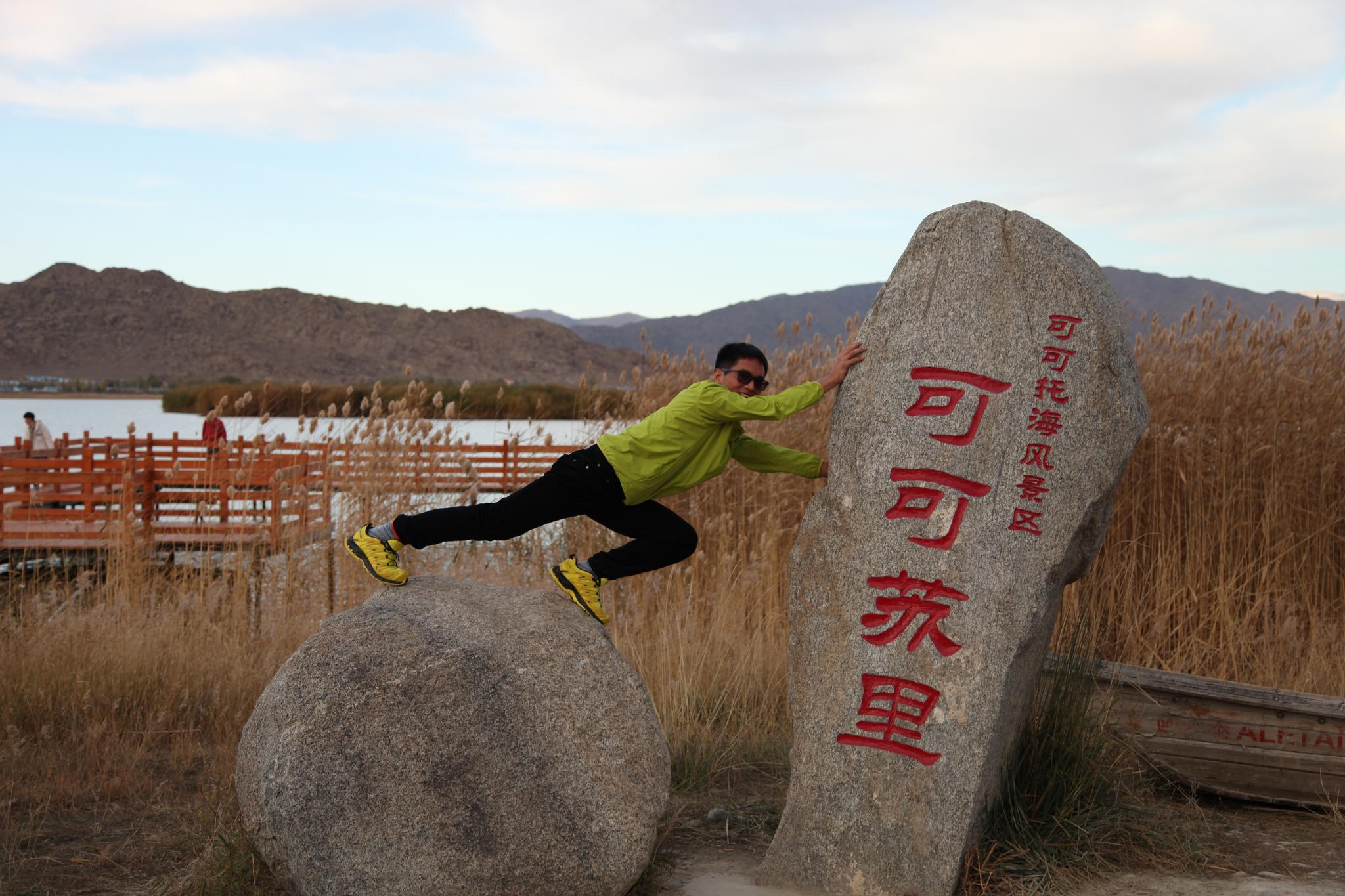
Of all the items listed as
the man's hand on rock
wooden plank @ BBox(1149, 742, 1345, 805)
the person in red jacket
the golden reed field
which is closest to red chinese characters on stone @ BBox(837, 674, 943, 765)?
the man's hand on rock

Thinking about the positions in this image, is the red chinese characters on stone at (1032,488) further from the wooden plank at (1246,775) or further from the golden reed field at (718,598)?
the golden reed field at (718,598)

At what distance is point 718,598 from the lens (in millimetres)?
5082

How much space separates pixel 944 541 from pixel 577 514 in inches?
47.0

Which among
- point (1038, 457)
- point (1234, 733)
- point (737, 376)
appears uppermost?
point (737, 376)

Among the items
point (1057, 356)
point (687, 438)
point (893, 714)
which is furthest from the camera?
point (687, 438)

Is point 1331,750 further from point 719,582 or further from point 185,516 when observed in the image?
point 185,516

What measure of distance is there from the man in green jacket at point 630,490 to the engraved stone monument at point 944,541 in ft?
1.04

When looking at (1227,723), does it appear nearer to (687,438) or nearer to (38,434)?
(687,438)

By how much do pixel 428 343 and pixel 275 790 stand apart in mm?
49364

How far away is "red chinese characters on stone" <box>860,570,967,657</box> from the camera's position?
9.68ft

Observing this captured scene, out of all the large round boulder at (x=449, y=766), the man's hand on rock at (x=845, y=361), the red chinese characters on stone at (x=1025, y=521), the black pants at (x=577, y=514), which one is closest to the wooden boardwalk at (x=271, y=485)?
the black pants at (x=577, y=514)

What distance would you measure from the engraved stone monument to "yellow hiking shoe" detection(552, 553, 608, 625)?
2.02 ft

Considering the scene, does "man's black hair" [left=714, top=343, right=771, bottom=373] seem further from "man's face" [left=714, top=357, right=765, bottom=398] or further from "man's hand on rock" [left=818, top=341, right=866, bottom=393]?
"man's hand on rock" [left=818, top=341, right=866, bottom=393]

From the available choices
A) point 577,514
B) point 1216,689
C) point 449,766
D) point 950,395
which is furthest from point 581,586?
point 1216,689
